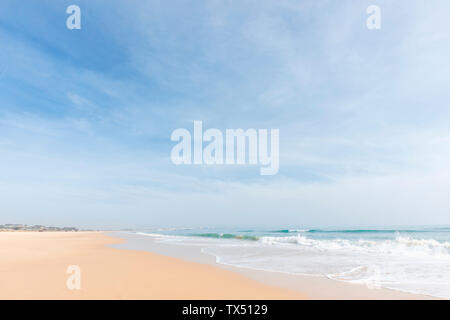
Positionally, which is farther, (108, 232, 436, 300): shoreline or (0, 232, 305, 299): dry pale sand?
(108, 232, 436, 300): shoreline

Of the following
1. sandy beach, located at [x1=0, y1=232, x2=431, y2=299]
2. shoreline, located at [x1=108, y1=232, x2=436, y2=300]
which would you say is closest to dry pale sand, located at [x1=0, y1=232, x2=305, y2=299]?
sandy beach, located at [x1=0, y1=232, x2=431, y2=299]

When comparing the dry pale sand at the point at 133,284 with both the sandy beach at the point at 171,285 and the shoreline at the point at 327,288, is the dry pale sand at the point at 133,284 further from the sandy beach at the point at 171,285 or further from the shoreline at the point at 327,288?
the shoreline at the point at 327,288

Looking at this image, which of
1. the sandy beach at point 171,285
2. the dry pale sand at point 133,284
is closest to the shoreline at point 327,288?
the sandy beach at point 171,285

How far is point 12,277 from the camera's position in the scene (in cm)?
627

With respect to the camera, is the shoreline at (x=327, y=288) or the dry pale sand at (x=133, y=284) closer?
the dry pale sand at (x=133, y=284)

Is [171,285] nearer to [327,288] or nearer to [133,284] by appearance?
[133,284]

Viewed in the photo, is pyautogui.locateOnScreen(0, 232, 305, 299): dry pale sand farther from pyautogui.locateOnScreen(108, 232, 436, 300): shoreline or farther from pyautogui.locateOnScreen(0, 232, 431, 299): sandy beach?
pyautogui.locateOnScreen(108, 232, 436, 300): shoreline

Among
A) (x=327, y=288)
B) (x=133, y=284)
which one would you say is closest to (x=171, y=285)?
(x=133, y=284)
